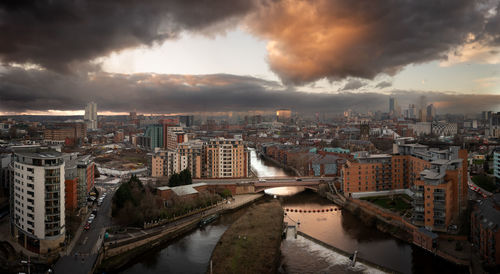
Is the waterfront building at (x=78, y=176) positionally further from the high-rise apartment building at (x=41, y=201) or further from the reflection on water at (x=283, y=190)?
the reflection on water at (x=283, y=190)

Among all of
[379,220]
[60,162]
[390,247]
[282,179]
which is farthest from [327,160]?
[60,162]

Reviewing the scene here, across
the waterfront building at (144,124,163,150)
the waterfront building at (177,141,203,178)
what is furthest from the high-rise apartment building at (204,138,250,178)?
the waterfront building at (144,124,163,150)

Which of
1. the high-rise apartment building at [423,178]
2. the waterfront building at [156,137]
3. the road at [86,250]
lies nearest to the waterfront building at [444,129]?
the high-rise apartment building at [423,178]

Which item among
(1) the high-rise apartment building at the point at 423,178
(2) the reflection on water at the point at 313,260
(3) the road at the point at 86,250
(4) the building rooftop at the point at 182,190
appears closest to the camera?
(3) the road at the point at 86,250

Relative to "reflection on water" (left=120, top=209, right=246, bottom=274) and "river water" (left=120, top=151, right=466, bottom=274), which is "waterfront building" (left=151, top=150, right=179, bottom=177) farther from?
"reflection on water" (left=120, top=209, right=246, bottom=274)

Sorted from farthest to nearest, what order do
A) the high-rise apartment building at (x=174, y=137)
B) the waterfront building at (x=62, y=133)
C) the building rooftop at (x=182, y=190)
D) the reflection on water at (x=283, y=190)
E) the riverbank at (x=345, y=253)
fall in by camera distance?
the waterfront building at (x=62, y=133), the high-rise apartment building at (x=174, y=137), the reflection on water at (x=283, y=190), the building rooftop at (x=182, y=190), the riverbank at (x=345, y=253)

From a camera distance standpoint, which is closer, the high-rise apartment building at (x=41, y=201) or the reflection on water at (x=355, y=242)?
the high-rise apartment building at (x=41, y=201)

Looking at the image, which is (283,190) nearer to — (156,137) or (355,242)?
(355,242)
